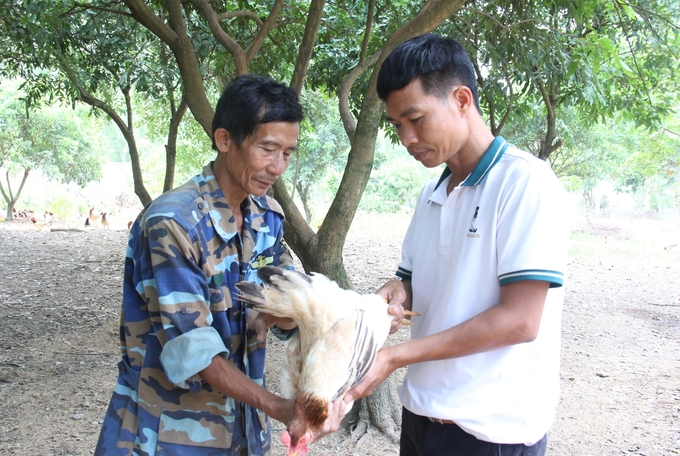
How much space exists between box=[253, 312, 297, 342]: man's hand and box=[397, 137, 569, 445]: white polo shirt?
0.52 m

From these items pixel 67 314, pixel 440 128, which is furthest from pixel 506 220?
pixel 67 314

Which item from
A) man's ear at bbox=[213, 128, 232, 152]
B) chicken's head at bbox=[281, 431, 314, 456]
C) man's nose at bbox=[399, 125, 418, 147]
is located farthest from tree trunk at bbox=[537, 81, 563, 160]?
chicken's head at bbox=[281, 431, 314, 456]

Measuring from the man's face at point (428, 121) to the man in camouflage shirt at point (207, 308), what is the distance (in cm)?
43

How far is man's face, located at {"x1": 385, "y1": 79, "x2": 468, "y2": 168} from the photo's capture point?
1.55 meters

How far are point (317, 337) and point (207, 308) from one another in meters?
0.36

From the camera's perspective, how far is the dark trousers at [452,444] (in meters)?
1.52

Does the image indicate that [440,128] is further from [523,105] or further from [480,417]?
[523,105]

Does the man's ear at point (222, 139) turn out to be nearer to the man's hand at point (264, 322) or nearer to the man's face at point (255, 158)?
the man's face at point (255, 158)

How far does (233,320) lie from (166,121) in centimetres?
1164

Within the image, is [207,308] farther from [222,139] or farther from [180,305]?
[222,139]

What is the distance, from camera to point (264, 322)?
1.83 meters

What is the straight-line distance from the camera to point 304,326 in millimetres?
1719

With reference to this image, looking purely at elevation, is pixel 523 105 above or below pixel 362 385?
above

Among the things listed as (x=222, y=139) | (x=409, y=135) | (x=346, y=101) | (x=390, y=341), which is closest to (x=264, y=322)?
(x=222, y=139)
